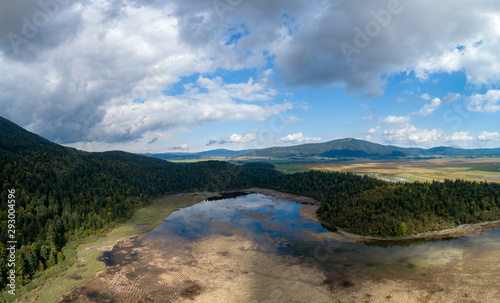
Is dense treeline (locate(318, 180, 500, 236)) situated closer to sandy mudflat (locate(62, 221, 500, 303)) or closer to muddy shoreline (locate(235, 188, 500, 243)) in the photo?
muddy shoreline (locate(235, 188, 500, 243))

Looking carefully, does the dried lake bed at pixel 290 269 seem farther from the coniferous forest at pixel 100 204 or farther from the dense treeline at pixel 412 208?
the coniferous forest at pixel 100 204

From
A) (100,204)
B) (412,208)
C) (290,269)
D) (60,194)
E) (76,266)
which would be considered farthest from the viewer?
(100,204)

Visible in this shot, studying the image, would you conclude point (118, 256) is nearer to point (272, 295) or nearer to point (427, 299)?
point (272, 295)

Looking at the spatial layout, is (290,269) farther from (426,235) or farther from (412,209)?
(412,209)

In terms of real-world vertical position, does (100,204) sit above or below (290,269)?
above

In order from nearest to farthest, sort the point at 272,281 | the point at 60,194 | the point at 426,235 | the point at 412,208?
1. the point at 272,281
2. the point at 426,235
3. the point at 412,208
4. the point at 60,194

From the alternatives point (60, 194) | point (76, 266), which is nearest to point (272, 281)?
point (76, 266)

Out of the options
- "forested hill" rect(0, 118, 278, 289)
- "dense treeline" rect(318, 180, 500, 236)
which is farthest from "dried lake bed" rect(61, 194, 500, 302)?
"forested hill" rect(0, 118, 278, 289)
